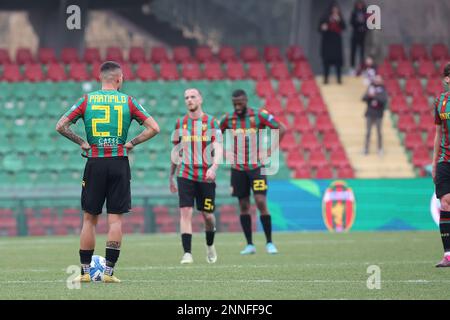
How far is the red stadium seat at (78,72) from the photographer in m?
26.7

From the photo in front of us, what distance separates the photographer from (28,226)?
2145 centimetres

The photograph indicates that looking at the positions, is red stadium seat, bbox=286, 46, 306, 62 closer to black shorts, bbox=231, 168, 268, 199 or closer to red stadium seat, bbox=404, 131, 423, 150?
red stadium seat, bbox=404, 131, 423, 150

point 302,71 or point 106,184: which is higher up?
point 302,71

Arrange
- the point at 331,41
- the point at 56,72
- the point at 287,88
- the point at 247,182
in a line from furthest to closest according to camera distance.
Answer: the point at 331,41 < the point at 287,88 < the point at 56,72 < the point at 247,182

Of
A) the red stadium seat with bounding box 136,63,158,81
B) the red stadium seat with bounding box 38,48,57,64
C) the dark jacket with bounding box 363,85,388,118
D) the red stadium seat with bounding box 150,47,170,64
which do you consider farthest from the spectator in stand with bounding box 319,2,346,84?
the red stadium seat with bounding box 38,48,57,64

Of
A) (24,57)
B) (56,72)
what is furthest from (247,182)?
(24,57)

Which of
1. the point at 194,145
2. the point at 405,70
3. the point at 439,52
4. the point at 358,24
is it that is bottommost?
the point at 194,145

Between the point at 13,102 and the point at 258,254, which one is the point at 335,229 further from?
the point at 13,102

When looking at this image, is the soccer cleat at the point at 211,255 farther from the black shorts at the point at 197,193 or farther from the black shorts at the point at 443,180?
the black shorts at the point at 443,180

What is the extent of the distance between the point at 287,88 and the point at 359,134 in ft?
6.90

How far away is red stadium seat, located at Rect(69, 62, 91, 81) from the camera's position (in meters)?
26.7

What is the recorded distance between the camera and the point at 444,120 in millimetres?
11680

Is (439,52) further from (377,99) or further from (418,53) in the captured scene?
(377,99)
